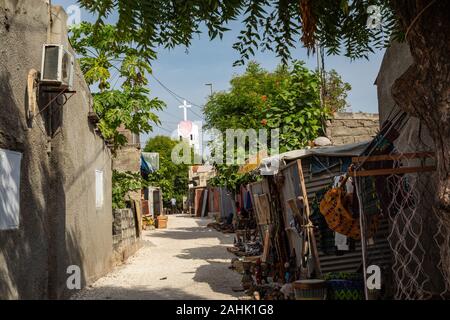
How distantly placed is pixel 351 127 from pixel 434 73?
10.1m

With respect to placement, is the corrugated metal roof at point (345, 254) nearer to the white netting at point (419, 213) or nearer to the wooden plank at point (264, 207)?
the white netting at point (419, 213)

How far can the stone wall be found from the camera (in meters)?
13.3

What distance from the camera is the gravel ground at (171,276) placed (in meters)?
9.10

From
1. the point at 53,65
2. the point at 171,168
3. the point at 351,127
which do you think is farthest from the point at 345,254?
the point at 171,168

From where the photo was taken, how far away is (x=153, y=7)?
4.77 m

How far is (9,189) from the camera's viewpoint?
5.93m

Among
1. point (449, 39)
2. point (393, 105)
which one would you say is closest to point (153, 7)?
point (449, 39)

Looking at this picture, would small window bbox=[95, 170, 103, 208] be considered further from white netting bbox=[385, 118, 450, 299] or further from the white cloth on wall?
white netting bbox=[385, 118, 450, 299]

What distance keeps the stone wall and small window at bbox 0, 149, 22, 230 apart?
865 cm

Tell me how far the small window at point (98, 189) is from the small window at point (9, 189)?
5.30m

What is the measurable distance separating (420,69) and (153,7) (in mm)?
2393

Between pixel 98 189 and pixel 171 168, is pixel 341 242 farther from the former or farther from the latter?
pixel 171 168

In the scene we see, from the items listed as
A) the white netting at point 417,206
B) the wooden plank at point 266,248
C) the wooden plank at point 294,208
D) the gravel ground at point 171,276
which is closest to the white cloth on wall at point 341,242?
the wooden plank at point 294,208

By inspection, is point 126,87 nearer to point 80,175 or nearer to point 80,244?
point 80,175
